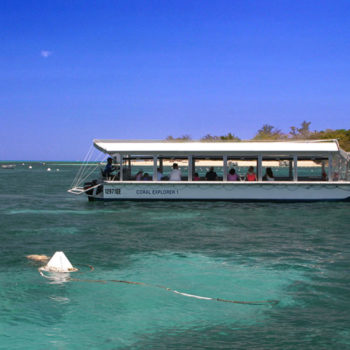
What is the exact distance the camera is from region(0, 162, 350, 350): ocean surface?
7.37 m

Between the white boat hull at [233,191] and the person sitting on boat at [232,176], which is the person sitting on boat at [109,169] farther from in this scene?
the person sitting on boat at [232,176]

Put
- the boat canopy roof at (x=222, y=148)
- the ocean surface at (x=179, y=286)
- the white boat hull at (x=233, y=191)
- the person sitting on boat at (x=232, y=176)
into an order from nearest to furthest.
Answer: the ocean surface at (x=179, y=286) → the white boat hull at (x=233, y=191) → the boat canopy roof at (x=222, y=148) → the person sitting on boat at (x=232, y=176)

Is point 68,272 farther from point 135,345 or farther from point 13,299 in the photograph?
point 135,345

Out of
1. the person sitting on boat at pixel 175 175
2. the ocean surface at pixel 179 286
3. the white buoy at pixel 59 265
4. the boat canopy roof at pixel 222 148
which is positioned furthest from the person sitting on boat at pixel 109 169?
the white buoy at pixel 59 265

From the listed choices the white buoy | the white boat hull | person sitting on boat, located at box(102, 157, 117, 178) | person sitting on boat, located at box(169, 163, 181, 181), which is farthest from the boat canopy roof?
the white buoy

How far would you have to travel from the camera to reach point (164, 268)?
11461mm

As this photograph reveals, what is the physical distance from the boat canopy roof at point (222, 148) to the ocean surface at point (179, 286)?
5.97 m

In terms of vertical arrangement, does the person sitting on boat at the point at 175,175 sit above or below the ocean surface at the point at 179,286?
above

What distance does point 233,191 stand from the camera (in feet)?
77.7

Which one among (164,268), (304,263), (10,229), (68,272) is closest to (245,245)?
(304,263)

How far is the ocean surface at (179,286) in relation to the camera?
737cm

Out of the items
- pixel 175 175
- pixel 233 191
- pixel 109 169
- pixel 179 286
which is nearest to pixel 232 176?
pixel 233 191

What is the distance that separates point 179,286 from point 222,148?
48.8 feet

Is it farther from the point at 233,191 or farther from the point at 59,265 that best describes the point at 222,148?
the point at 59,265
